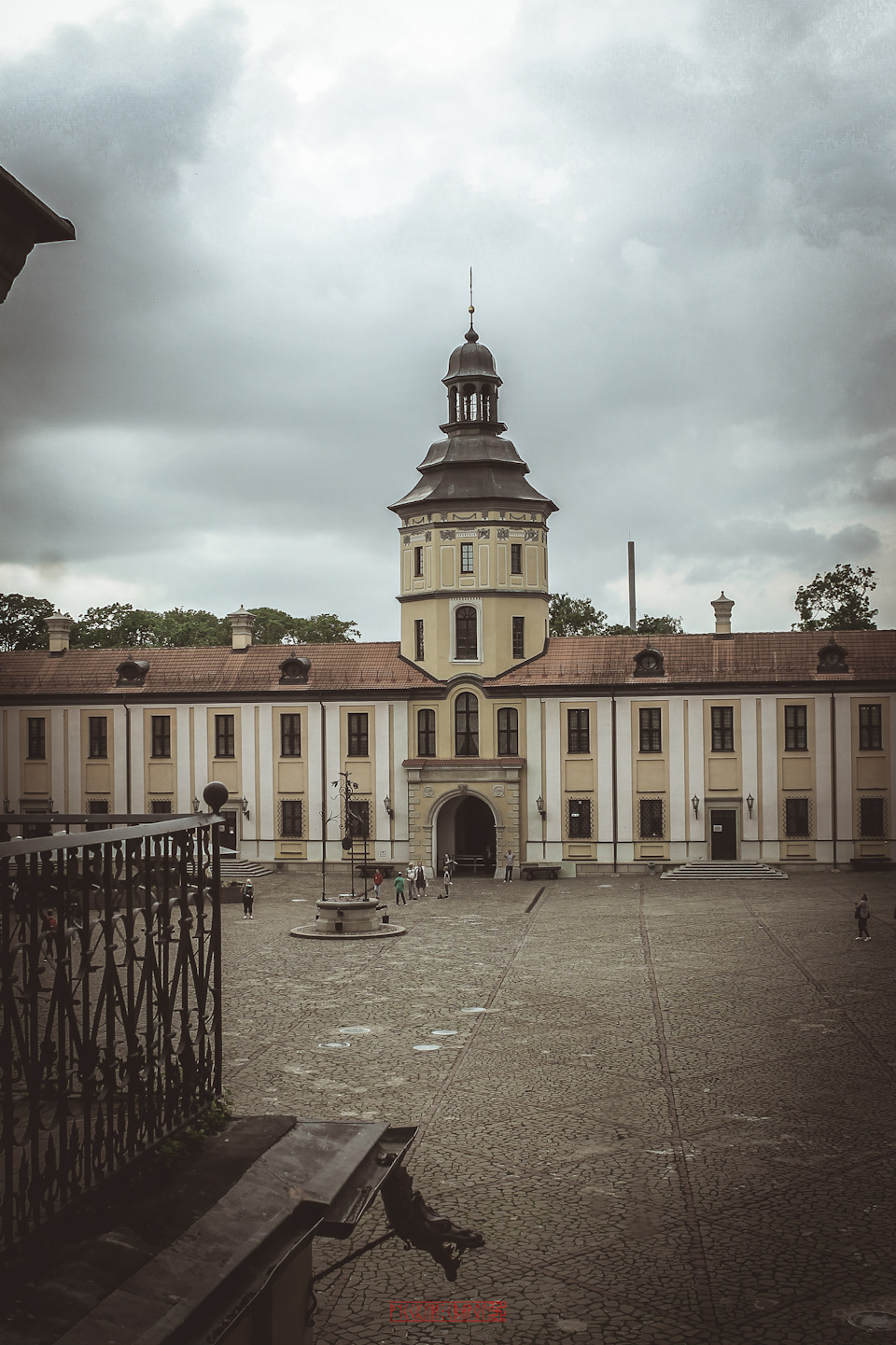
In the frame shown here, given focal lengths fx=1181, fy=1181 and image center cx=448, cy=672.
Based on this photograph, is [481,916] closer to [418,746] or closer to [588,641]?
[418,746]

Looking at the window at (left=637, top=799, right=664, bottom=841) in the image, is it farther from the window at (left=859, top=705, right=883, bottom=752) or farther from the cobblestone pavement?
the cobblestone pavement

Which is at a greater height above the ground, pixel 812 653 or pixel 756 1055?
pixel 812 653

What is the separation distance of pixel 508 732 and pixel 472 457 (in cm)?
1165

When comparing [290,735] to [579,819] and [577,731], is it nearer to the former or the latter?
[577,731]

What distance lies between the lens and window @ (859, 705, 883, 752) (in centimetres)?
4575

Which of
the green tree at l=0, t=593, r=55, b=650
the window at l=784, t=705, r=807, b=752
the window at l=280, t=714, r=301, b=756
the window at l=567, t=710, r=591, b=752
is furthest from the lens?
the green tree at l=0, t=593, r=55, b=650

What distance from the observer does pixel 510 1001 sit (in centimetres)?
2386

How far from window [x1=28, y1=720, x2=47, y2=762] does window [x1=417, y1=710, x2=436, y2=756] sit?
1647 cm

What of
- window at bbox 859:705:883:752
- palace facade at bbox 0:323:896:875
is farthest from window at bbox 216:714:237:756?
window at bbox 859:705:883:752

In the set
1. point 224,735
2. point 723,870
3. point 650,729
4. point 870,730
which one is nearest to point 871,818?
point 870,730

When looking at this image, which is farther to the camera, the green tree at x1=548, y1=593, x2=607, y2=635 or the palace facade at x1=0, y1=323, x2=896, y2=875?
the green tree at x1=548, y1=593, x2=607, y2=635

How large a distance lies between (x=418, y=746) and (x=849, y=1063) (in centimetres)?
3123

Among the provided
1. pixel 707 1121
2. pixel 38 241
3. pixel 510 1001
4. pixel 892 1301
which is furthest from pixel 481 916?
pixel 38 241

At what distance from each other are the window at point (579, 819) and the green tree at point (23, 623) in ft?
104
